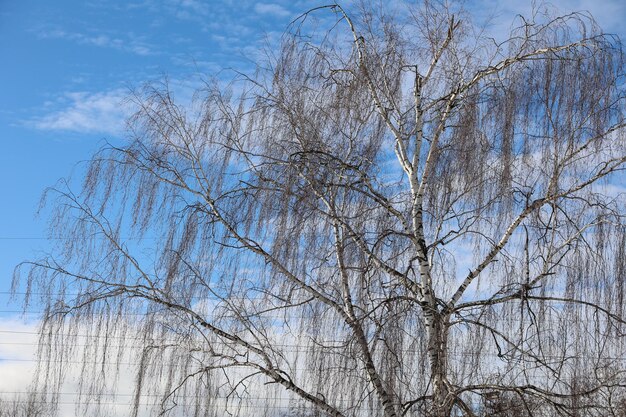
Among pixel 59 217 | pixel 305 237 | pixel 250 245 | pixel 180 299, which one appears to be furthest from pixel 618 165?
pixel 59 217

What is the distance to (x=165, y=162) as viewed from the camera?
26.0 feet

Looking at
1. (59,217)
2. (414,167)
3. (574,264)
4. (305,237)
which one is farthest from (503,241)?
(59,217)

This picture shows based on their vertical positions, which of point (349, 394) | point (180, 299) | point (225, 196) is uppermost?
point (225, 196)

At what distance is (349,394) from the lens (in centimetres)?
675

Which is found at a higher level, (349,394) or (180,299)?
(180,299)

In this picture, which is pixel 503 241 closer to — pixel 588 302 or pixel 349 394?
pixel 588 302

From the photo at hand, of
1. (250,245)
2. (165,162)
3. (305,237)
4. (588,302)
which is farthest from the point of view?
(165,162)

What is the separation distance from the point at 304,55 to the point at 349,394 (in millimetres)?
3373

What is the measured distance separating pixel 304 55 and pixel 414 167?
161 cm

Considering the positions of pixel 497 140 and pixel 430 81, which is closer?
pixel 497 140

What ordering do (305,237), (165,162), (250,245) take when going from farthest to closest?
(165,162), (250,245), (305,237)

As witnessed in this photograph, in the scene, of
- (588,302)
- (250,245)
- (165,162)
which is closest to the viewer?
(588,302)

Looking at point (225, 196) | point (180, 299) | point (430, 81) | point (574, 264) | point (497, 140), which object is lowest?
point (180, 299)

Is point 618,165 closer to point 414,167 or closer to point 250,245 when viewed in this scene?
point 414,167
